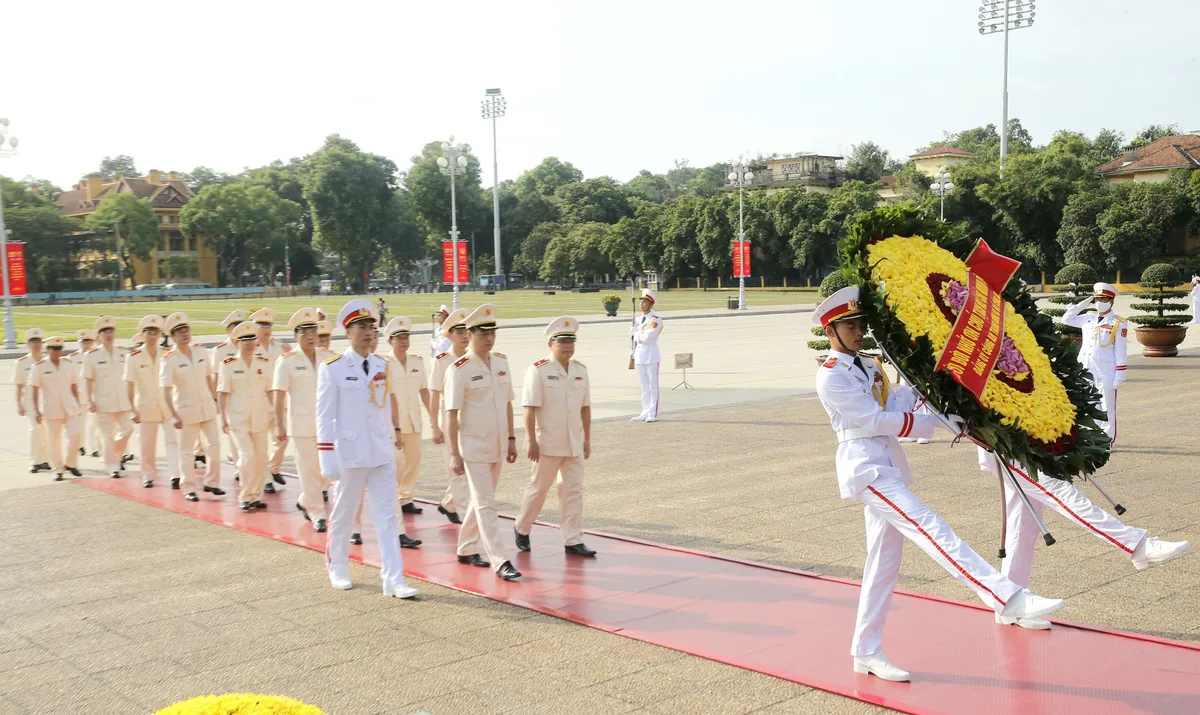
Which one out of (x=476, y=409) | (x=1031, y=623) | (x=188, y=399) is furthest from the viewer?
(x=188, y=399)

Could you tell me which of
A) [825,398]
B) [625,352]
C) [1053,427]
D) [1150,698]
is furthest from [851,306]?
[625,352]

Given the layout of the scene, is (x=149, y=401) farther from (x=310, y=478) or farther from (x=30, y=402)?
(x=310, y=478)

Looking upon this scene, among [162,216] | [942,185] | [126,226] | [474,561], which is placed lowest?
[474,561]

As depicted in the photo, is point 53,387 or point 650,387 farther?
point 650,387

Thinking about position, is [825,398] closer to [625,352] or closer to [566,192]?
[625,352]

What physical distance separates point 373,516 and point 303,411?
2.36 metres

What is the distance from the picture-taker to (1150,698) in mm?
4746

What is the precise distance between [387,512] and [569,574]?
4.62 ft

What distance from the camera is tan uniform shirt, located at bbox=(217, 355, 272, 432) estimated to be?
1005cm

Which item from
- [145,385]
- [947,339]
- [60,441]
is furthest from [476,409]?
[60,441]

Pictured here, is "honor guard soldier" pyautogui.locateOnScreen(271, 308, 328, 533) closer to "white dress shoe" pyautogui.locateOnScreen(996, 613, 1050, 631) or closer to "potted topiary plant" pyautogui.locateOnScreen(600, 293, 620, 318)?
"white dress shoe" pyautogui.locateOnScreen(996, 613, 1050, 631)

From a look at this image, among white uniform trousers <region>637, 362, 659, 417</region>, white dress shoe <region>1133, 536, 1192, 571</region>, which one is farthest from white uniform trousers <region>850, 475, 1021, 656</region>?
white uniform trousers <region>637, 362, 659, 417</region>

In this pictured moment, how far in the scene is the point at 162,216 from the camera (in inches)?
3782

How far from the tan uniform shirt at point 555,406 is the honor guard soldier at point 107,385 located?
646cm
